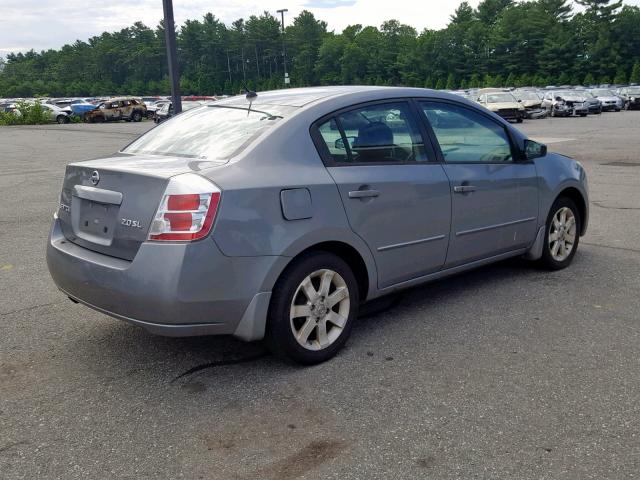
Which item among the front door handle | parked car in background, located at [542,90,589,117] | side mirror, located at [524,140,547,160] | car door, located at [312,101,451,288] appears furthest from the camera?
parked car in background, located at [542,90,589,117]

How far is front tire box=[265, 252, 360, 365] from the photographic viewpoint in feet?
12.3

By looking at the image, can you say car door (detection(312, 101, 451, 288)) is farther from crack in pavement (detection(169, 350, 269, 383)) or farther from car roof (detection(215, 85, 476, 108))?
crack in pavement (detection(169, 350, 269, 383))

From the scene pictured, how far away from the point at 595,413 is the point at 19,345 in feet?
11.4

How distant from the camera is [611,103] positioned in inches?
1695

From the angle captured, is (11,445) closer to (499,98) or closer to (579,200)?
(579,200)

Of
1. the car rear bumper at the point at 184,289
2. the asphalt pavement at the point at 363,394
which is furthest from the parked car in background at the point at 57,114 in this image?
the car rear bumper at the point at 184,289

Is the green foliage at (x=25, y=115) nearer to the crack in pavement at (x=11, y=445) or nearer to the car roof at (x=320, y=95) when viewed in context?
the car roof at (x=320, y=95)

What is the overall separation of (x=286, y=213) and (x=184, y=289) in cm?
71

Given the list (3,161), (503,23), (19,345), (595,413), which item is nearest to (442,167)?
(595,413)

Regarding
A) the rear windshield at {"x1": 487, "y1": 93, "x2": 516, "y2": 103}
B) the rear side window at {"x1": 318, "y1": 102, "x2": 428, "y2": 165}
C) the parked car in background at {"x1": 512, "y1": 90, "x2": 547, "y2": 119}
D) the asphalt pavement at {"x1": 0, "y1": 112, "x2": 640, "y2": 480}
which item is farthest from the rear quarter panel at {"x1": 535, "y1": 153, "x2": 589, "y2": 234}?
the parked car in background at {"x1": 512, "y1": 90, "x2": 547, "y2": 119}

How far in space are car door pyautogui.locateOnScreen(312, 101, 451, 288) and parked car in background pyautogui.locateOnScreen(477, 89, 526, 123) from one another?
2790 centimetres

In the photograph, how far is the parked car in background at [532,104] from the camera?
35.4 metres

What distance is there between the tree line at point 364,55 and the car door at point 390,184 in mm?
75583

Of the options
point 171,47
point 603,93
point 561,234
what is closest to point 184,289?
point 561,234
